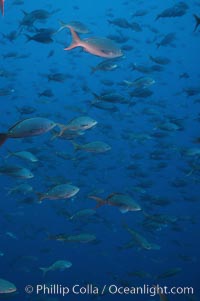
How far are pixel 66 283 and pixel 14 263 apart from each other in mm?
9976


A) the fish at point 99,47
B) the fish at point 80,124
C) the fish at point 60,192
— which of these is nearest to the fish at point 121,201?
the fish at point 60,192

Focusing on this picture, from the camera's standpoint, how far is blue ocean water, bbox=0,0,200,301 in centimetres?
948

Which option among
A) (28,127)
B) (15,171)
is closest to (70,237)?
(15,171)

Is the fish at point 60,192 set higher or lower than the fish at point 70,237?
higher

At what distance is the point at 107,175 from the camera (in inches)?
1521

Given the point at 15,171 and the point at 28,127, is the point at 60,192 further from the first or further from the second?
the point at 28,127

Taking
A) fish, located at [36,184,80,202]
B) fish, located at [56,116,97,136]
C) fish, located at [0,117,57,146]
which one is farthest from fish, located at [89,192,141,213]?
fish, located at [0,117,57,146]

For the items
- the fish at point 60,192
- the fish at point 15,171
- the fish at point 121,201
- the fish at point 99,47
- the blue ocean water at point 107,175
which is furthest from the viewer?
the blue ocean water at point 107,175

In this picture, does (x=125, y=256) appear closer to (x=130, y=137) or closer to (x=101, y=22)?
(x=130, y=137)

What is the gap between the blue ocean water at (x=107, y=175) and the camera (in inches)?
373

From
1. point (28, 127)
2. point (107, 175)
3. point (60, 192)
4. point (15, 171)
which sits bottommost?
point (60, 192)

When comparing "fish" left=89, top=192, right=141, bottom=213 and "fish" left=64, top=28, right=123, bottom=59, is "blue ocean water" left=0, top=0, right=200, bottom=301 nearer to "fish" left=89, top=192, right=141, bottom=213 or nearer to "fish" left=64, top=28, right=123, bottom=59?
"fish" left=89, top=192, right=141, bottom=213

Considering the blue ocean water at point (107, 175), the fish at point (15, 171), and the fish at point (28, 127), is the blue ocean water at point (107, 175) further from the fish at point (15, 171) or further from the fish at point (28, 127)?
the fish at point (28, 127)

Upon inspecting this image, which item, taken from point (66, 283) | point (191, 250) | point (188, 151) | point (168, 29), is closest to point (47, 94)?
point (188, 151)
